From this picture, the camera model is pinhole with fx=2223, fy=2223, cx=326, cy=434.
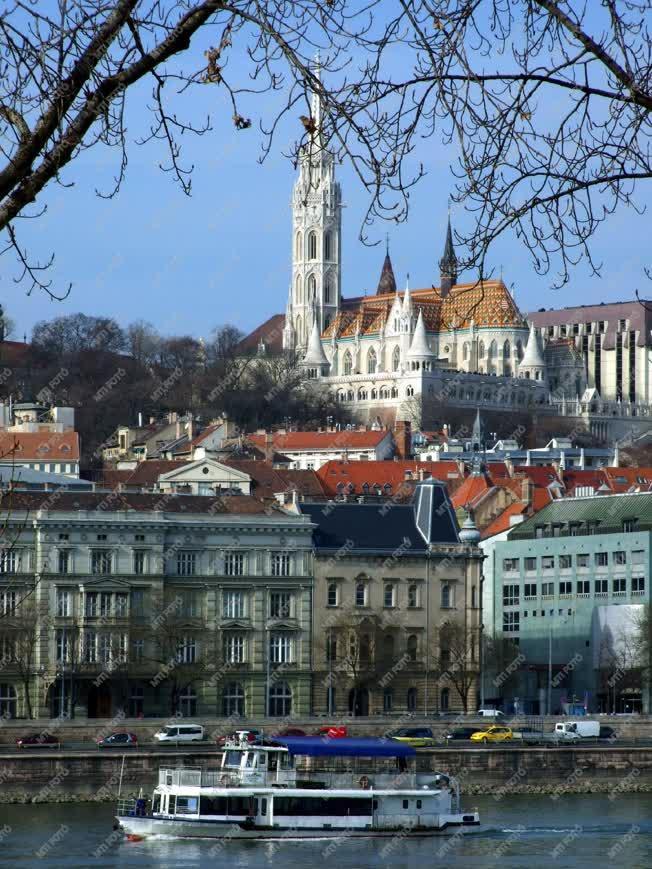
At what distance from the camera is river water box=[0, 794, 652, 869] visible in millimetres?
44031

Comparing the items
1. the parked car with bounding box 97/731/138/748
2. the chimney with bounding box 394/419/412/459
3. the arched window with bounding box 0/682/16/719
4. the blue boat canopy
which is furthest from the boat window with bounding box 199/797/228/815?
the chimney with bounding box 394/419/412/459

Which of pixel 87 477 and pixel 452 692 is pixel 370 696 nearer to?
pixel 452 692

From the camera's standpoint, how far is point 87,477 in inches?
5182

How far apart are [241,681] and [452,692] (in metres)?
8.82

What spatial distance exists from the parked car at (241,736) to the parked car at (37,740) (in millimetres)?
4603

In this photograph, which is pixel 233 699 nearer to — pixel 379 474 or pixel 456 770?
pixel 456 770

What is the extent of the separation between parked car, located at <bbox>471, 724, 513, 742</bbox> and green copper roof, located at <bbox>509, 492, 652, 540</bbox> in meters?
23.8

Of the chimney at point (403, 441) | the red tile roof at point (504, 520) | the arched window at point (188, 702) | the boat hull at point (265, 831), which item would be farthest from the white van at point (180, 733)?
the chimney at point (403, 441)

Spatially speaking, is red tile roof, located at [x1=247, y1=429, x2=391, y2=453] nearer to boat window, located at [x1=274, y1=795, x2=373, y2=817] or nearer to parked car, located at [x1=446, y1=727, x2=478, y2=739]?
parked car, located at [x1=446, y1=727, x2=478, y2=739]

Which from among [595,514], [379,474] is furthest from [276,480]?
[379,474]

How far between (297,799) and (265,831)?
142 cm

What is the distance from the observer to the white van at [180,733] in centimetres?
6256

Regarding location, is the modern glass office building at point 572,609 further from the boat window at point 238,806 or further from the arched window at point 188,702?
the boat window at point 238,806

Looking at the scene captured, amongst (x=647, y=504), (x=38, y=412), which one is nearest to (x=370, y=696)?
(x=647, y=504)
